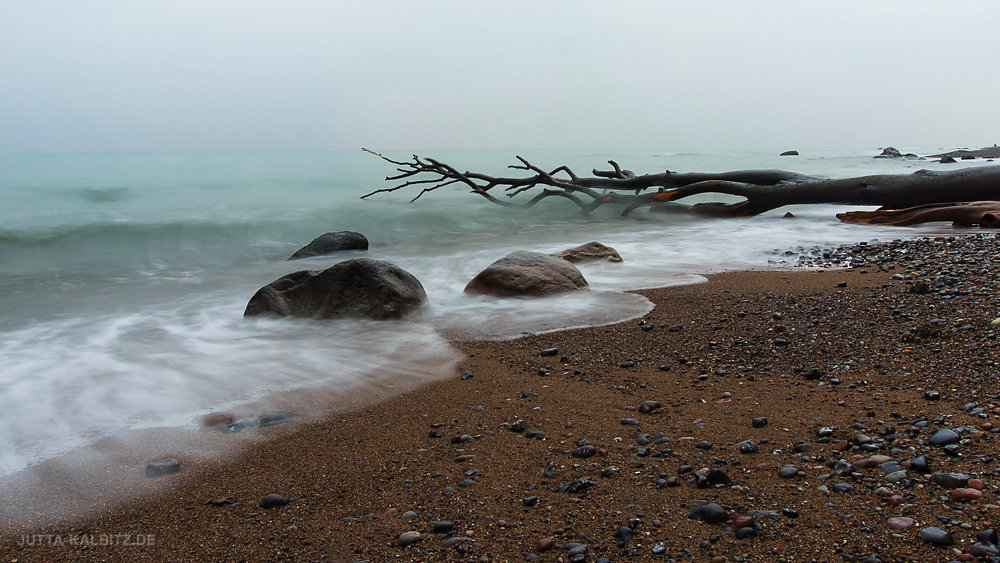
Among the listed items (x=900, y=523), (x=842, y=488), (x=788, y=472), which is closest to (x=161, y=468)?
(x=788, y=472)

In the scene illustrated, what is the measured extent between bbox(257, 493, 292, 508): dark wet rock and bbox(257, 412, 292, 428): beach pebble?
82cm

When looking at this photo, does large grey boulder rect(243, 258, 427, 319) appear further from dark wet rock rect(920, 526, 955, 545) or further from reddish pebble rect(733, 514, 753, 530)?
dark wet rock rect(920, 526, 955, 545)

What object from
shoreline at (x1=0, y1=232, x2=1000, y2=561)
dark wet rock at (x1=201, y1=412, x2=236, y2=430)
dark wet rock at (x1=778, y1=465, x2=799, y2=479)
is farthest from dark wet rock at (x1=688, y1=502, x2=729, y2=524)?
dark wet rock at (x1=201, y1=412, x2=236, y2=430)

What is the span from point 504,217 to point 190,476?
12426mm

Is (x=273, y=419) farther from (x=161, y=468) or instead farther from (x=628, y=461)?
(x=628, y=461)

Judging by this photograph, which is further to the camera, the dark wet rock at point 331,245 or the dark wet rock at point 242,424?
the dark wet rock at point 331,245

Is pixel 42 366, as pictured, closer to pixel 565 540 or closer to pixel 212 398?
pixel 212 398

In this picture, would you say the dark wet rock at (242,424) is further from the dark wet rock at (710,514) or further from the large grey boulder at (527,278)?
the large grey boulder at (527,278)

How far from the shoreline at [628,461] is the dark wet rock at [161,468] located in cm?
5

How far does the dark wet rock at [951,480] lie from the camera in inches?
74.9

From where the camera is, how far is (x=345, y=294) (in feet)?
Answer: 17.1

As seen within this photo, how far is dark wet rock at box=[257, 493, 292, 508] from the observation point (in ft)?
7.53

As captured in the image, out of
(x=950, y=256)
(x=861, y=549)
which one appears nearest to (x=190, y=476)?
(x=861, y=549)

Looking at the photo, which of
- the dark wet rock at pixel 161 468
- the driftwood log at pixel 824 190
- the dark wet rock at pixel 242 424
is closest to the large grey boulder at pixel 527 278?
the dark wet rock at pixel 242 424
